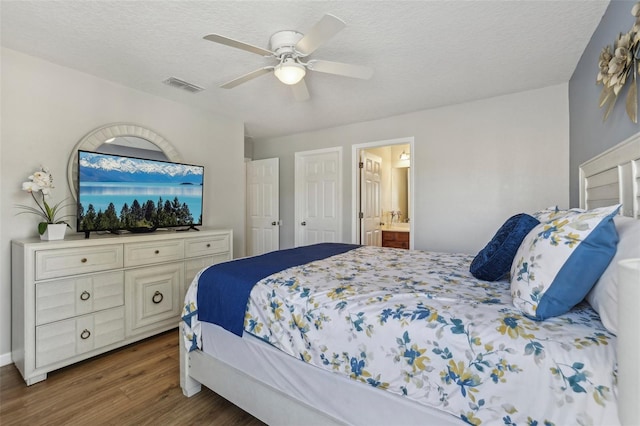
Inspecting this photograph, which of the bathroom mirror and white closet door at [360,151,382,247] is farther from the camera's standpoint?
the bathroom mirror

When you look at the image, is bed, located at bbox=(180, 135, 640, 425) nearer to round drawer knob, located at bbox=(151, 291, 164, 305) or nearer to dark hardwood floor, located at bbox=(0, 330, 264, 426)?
dark hardwood floor, located at bbox=(0, 330, 264, 426)

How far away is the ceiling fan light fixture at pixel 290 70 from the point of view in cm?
201

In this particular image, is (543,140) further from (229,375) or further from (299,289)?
(229,375)

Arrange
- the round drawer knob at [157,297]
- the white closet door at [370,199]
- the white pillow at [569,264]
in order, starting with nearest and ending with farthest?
the white pillow at [569,264], the round drawer knob at [157,297], the white closet door at [370,199]

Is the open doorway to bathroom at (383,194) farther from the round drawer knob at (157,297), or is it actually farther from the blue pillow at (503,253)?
the round drawer knob at (157,297)

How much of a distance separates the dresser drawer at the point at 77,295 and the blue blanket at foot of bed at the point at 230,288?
1.16m

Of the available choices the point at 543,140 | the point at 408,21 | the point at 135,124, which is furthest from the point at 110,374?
the point at 543,140

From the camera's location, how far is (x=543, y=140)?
3004 mm

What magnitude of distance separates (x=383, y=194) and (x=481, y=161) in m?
1.91

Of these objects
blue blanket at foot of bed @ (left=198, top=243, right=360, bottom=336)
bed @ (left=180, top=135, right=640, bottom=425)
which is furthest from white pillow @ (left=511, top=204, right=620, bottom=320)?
blue blanket at foot of bed @ (left=198, top=243, right=360, bottom=336)

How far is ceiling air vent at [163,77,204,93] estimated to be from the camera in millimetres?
Result: 2799

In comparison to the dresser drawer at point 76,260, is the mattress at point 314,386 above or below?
below

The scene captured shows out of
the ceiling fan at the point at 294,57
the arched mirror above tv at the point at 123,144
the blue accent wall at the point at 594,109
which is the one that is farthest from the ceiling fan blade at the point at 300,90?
the blue accent wall at the point at 594,109

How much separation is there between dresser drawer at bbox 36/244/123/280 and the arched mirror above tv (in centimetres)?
63
